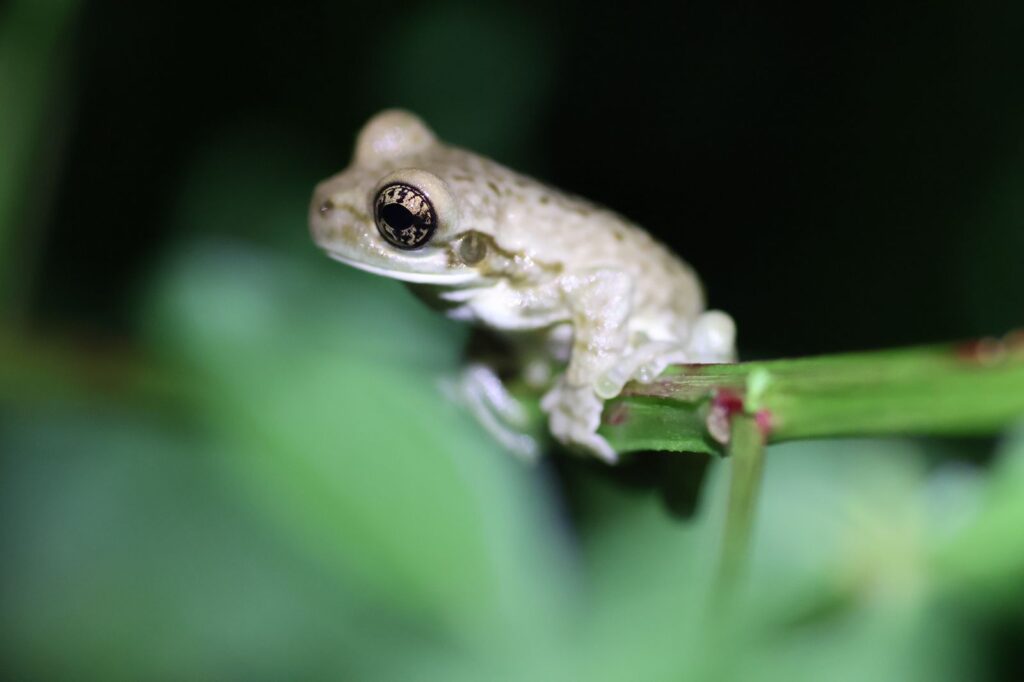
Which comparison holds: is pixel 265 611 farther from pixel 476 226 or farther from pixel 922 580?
pixel 922 580

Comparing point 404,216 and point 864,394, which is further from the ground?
point 404,216

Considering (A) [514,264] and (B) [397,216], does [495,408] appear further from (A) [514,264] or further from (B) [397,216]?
(B) [397,216]

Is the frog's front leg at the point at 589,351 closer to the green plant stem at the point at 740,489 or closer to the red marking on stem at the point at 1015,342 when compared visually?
the green plant stem at the point at 740,489

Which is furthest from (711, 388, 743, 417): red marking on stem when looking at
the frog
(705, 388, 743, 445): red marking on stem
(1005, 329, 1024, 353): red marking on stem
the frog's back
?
the frog's back

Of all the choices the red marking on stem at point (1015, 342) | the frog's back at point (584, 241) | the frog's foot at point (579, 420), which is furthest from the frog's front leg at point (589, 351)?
the red marking on stem at point (1015, 342)

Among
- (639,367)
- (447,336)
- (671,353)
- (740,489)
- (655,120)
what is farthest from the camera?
(655,120)

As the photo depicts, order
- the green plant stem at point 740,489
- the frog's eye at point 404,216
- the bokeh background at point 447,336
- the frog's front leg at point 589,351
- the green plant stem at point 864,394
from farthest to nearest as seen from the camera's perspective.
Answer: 1. the bokeh background at point 447,336
2. the frog's eye at point 404,216
3. the frog's front leg at point 589,351
4. the green plant stem at point 740,489
5. the green plant stem at point 864,394

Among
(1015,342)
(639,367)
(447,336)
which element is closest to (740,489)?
(1015,342)
